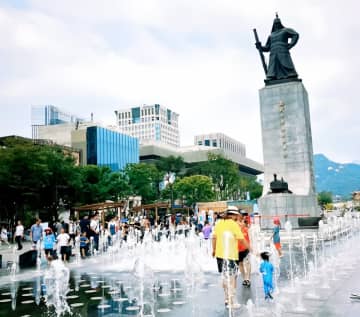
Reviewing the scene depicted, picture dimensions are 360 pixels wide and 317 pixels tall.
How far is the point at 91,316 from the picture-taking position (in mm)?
6242

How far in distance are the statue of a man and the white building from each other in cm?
11093

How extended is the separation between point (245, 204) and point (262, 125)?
29382 mm

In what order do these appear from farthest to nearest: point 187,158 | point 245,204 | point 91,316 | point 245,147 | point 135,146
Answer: point 245,147
point 187,158
point 135,146
point 245,204
point 91,316

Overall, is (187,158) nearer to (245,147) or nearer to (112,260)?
(245,147)

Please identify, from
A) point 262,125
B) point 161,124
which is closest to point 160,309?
point 262,125

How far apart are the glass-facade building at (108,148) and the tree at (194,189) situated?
12655 millimetres

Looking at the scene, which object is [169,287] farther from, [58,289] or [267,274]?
[267,274]

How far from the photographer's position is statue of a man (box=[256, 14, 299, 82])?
2623cm

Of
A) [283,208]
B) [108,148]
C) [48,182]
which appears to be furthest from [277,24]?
[108,148]

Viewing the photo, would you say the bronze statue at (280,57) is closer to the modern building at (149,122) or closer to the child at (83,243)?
the child at (83,243)

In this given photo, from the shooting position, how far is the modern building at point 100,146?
70.9m

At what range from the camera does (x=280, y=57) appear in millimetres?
26250

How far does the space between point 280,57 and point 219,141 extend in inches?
4665

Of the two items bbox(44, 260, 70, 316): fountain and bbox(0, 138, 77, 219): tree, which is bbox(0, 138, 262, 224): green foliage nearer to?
bbox(0, 138, 77, 219): tree
